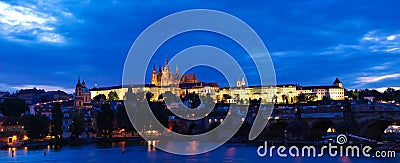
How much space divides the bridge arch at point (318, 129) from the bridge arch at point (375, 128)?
138 inches

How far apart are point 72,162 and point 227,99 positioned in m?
79.0

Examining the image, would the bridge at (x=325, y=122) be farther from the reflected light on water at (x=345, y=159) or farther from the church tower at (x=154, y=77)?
the church tower at (x=154, y=77)

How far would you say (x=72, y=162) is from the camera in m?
30.0

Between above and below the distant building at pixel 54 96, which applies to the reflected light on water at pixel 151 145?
below

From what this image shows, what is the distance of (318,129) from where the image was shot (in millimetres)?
40594

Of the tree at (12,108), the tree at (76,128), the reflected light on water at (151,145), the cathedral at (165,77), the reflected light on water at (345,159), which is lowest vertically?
the reflected light on water at (151,145)

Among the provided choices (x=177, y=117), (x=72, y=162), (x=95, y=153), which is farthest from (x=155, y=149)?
(x=177, y=117)

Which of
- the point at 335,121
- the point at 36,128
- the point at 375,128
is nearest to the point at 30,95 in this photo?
→ the point at 36,128

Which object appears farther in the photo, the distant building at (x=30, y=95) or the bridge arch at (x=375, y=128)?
the distant building at (x=30, y=95)

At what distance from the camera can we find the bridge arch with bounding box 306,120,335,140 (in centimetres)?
3900

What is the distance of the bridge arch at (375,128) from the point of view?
3369 cm

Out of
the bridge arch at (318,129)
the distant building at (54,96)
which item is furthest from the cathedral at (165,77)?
the bridge arch at (318,129)

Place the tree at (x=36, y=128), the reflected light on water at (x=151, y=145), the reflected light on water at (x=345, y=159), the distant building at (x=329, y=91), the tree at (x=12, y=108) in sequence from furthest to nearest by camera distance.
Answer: the distant building at (x=329, y=91) → the tree at (x=12, y=108) → the tree at (x=36, y=128) → the reflected light on water at (x=151, y=145) → the reflected light on water at (x=345, y=159)

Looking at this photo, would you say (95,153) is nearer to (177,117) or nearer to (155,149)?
(155,149)
